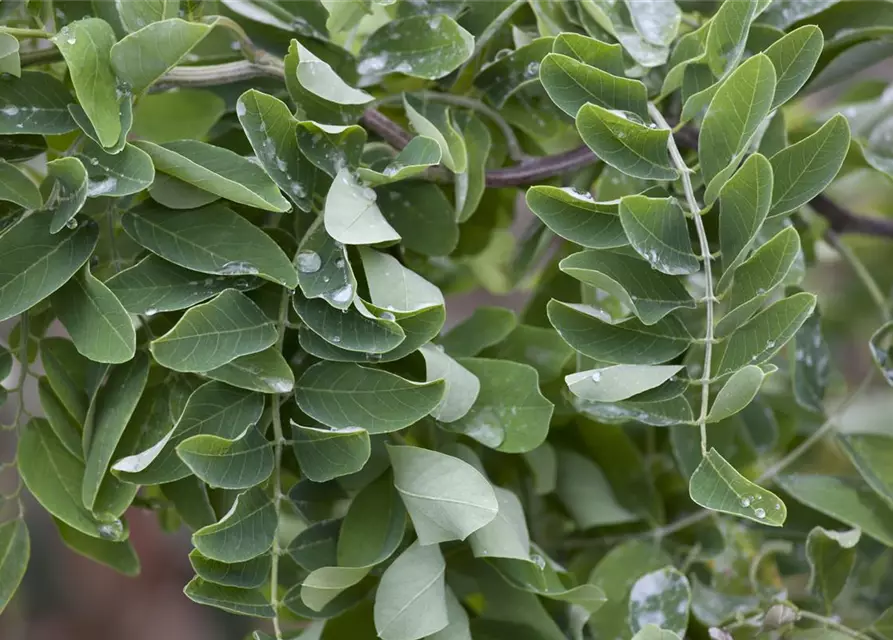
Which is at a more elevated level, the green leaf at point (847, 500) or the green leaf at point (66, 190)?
the green leaf at point (66, 190)

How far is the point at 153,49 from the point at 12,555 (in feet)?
0.70

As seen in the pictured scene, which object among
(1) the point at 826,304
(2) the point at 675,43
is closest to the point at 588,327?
(2) the point at 675,43

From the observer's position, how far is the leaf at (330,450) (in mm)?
272

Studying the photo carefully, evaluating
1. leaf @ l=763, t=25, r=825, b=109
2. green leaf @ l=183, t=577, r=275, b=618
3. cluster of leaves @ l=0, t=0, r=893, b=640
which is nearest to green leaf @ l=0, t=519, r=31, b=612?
cluster of leaves @ l=0, t=0, r=893, b=640

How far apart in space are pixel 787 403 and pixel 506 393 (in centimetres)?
23

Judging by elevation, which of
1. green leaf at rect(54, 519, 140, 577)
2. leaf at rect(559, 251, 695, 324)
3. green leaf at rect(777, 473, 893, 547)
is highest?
leaf at rect(559, 251, 695, 324)

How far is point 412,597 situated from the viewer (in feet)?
0.99

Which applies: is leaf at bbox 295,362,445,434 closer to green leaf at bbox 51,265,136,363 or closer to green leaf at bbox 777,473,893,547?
green leaf at bbox 51,265,136,363

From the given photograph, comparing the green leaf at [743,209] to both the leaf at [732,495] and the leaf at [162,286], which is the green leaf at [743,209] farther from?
the leaf at [162,286]

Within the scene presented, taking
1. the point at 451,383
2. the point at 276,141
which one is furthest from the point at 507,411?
the point at 276,141

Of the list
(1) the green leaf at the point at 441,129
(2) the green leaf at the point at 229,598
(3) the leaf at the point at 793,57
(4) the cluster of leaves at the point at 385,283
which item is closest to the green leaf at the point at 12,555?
(4) the cluster of leaves at the point at 385,283

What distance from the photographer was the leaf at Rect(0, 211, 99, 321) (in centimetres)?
29

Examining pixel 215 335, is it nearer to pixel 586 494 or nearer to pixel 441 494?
pixel 441 494

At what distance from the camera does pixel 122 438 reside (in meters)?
0.32
